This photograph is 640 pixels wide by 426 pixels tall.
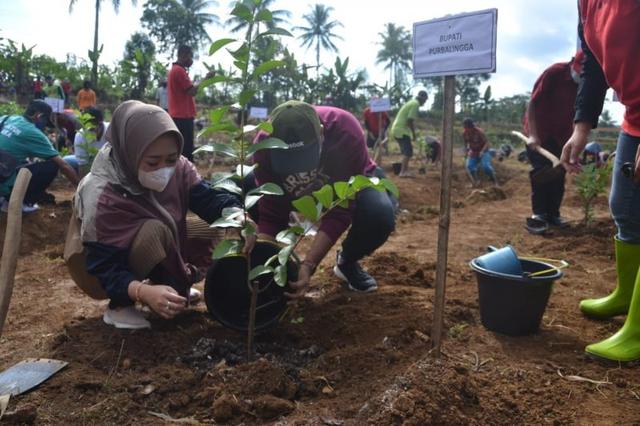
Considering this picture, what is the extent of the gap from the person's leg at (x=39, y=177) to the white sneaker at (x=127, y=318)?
109 inches

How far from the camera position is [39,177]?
4523 millimetres

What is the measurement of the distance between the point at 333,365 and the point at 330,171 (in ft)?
3.29

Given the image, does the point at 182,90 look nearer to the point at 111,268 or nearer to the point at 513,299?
the point at 111,268

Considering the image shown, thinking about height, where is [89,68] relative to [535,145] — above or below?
above

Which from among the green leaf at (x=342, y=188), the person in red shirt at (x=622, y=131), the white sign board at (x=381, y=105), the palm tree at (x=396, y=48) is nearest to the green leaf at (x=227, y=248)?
the green leaf at (x=342, y=188)

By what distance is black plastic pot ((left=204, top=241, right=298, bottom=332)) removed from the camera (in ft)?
6.93

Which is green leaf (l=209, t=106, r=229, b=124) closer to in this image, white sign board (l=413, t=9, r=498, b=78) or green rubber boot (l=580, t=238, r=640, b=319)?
white sign board (l=413, t=9, r=498, b=78)

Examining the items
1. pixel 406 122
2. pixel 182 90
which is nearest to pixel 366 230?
pixel 182 90

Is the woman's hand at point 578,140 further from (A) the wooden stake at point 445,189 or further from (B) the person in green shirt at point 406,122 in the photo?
(B) the person in green shirt at point 406,122

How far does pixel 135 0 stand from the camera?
Answer: 87.6ft

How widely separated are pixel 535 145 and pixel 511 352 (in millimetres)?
2612

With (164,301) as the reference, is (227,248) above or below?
above

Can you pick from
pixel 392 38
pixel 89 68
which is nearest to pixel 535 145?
pixel 89 68

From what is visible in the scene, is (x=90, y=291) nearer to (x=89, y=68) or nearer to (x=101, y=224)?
(x=101, y=224)
